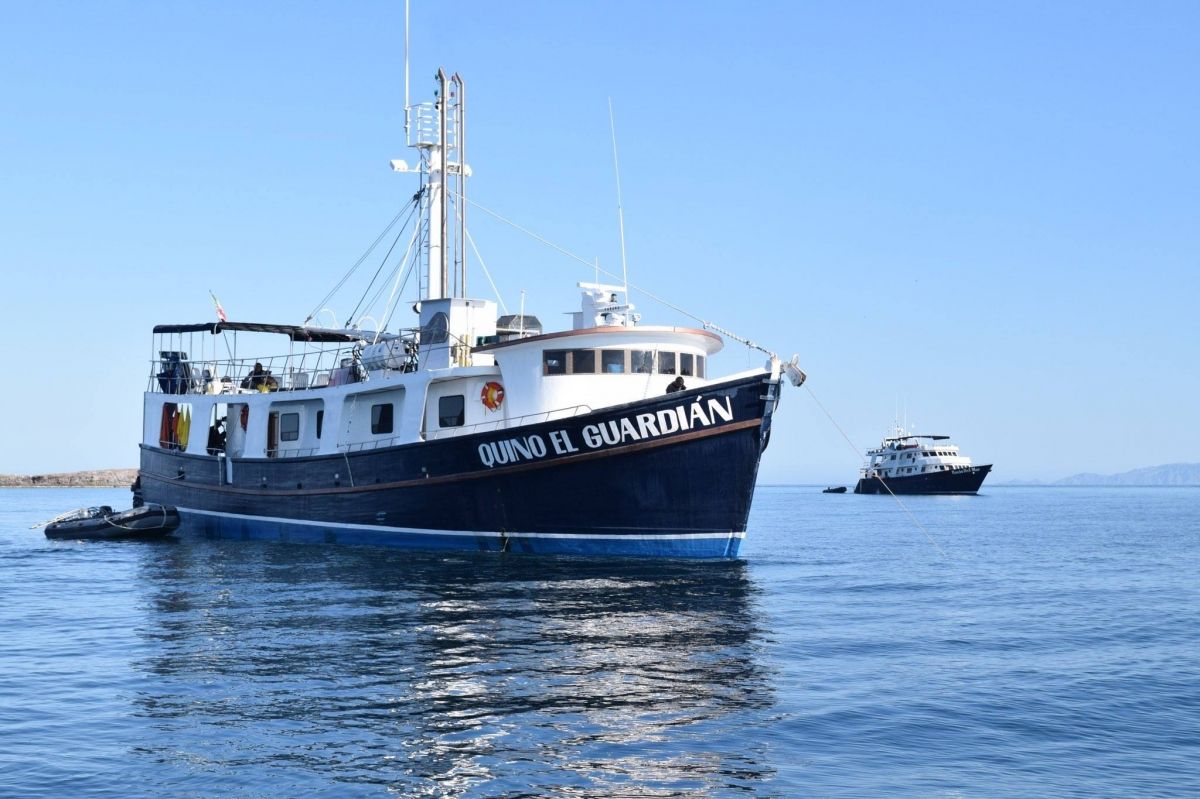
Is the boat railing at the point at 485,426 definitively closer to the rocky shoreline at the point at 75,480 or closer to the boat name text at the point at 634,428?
the boat name text at the point at 634,428

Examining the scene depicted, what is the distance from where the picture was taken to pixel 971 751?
391 inches

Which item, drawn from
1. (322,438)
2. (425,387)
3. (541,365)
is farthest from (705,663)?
(322,438)

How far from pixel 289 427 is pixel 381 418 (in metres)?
4.80

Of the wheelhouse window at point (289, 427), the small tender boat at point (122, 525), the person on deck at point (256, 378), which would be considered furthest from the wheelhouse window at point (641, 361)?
the small tender boat at point (122, 525)

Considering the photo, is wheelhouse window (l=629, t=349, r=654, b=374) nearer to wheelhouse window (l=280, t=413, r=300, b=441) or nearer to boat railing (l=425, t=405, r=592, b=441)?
boat railing (l=425, t=405, r=592, b=441)

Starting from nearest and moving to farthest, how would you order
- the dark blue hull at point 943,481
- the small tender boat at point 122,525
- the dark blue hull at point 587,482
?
the dark blue hull at point 587,482, the small tender boat at point 122,525, the dark blue hull at point 943,481

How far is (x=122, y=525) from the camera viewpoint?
114ft

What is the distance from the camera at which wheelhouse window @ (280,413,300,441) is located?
31484 millimetres

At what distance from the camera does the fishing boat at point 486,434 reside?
2292 cm

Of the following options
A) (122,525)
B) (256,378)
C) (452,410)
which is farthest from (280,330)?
(452,410)

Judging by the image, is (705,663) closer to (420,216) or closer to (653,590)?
(653,590)

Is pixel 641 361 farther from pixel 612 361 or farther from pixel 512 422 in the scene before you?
pixel 512 422

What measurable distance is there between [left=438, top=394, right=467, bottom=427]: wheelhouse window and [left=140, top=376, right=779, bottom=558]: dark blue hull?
1.12 metres

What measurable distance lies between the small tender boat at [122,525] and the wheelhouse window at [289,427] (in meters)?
6.14
